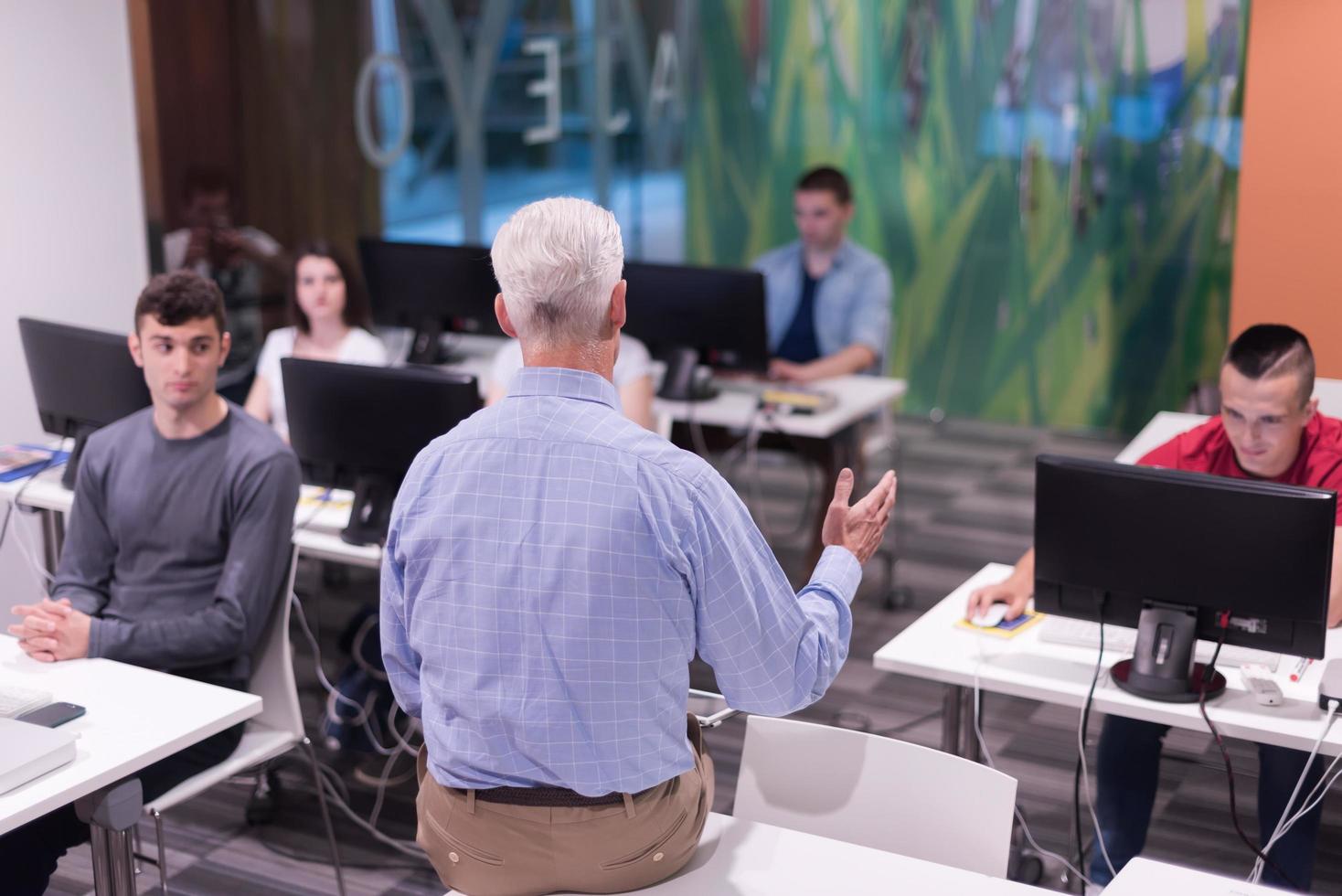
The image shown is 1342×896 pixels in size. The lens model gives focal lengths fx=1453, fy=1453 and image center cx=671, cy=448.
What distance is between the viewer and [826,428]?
437cm

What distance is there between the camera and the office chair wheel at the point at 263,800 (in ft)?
11.3

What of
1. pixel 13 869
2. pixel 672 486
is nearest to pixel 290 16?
pixel 13 869

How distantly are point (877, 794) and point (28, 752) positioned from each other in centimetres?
125

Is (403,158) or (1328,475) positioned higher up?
(403,158)

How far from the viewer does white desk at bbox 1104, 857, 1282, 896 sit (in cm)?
188

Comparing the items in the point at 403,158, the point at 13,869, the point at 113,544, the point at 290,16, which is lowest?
the point at 13,869

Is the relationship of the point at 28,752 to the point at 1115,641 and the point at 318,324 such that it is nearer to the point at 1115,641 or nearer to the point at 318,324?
the point at 1115,641

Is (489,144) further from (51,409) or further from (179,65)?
(51,409)

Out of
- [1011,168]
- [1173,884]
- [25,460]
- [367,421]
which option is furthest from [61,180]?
[1011,168]

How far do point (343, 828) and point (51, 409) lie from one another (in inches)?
55.4

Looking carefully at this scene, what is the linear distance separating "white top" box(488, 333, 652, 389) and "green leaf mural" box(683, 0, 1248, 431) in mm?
3180

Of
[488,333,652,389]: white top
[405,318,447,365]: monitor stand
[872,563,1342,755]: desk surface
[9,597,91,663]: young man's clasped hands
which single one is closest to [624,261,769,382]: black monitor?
[488,333,652,389]: white top

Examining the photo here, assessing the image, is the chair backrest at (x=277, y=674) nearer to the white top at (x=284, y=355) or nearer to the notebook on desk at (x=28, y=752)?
the notebook on desk at (x=28, y=752)

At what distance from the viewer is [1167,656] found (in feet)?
A: 8.18
